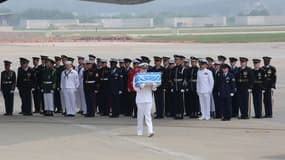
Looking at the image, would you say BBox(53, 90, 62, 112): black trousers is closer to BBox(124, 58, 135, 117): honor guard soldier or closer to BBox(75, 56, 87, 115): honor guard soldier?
BBox(75, 56, 87, 115): honor guard soldier

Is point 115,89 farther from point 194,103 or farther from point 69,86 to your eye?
point 194,103

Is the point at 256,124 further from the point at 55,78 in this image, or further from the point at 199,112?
the point at 55,78

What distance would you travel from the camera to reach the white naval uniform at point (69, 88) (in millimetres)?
19609

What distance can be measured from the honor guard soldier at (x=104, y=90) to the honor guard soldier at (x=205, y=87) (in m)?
A: 2.57

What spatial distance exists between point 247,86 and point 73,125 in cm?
474

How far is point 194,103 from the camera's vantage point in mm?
19062

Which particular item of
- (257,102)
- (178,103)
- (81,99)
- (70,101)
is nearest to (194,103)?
(178,103)

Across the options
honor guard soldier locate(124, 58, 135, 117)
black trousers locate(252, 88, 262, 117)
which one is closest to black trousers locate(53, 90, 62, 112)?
honor guard soldier locate(124, 58, 135, 117)

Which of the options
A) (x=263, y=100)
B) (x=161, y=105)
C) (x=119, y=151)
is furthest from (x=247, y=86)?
(x=119, y=151)

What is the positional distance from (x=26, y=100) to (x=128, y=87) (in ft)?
10.2

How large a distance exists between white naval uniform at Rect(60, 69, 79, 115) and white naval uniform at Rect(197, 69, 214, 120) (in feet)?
11.6

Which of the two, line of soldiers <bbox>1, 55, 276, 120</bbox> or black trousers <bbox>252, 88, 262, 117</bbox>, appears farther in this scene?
black trousers <bbox>252, 88, 262, 117</bbox>

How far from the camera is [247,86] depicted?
18.7 metres

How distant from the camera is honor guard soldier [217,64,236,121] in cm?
1838
